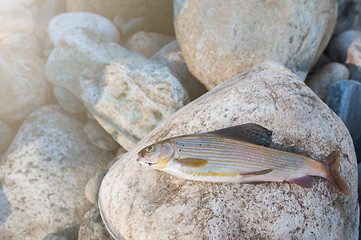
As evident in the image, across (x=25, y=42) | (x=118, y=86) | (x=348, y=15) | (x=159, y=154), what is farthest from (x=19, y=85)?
(x=348, y=15)

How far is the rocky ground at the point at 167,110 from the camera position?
7.77ft

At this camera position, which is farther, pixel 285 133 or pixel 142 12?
→ pixel 142 12

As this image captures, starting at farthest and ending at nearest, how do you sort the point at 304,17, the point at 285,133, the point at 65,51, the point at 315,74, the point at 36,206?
the point at 315,74
the point at 65,51
the point at 304,17
the point at 36,206
the point at 285,133

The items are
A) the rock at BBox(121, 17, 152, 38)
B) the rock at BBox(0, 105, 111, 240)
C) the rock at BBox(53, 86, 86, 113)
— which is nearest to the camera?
the rock at BBox(0, 105, 111, 240)

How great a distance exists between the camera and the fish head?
224 cm

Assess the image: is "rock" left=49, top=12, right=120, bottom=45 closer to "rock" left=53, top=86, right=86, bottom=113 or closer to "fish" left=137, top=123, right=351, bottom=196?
"rock" left=53, top=86, right=86, bottom=113

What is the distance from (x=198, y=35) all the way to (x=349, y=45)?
3026 millimetres

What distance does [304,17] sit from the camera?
4.14 m

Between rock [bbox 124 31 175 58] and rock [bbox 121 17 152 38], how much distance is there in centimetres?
27

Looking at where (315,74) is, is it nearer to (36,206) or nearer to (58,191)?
(58,191)

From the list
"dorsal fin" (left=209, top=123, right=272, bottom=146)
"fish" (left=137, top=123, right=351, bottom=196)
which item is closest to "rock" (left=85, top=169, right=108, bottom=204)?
"fish" (left=137, top=123, right=351, bottom=196)

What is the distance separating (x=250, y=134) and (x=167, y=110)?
1796mm

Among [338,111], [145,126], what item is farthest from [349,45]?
[145,126]

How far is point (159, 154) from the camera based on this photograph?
2.24 metres
